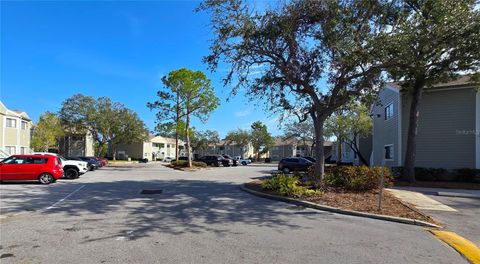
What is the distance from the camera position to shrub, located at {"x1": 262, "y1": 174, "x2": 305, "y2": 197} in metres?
13.7

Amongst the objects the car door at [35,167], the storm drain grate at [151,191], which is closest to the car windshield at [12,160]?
the car door at [35,167]

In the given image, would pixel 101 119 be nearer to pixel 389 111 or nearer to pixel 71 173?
pixel 71 173

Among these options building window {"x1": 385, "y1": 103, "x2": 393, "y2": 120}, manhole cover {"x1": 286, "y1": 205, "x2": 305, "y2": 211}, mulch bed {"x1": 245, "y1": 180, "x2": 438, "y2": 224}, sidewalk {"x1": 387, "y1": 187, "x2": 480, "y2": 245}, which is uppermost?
building window {"x1": 385, "y1": 103, "x2": 393, "y2": 120}

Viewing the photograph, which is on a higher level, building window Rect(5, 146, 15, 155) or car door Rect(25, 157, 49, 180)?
building window Rect(5, 146, 15, 155)

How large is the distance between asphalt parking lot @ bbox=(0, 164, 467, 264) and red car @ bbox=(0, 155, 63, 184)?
703 centimetres

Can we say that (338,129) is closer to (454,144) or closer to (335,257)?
(454,144)

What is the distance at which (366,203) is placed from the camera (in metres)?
12.0

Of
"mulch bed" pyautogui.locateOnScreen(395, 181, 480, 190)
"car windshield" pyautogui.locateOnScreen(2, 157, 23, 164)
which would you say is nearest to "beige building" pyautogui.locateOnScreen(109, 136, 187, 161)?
"car windshield" pyautogui.locateOnScreen(2, 157, 23, 164)

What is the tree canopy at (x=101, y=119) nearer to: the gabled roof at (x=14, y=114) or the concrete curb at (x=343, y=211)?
the gabled roof at (x=14, y=114)

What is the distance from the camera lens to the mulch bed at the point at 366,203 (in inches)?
413

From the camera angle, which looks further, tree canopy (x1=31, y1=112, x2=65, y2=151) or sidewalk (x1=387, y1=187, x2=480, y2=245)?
tree canopy (x1=31, y1=112, x2=65, y2=151)

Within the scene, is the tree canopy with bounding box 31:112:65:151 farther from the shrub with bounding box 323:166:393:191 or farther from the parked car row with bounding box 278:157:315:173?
the shrub with bounding box 323:166:393:191

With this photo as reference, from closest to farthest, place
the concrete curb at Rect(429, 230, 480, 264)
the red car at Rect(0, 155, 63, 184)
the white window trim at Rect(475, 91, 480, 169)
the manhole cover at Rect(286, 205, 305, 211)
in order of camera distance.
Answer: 1. the concrete curb at Rect(429, 230, 480, 264)
2. the manhole cover at Rect(286, 205, 305, 211)
3. the red car at Rect(0, 155, 63, 184)
4. the white window trim at Rect(475, 91, 480, 169)

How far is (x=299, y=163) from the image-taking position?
33094 millimetres
